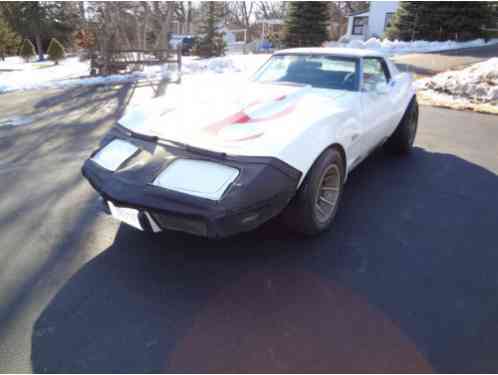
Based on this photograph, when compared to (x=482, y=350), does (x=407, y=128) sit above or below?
above

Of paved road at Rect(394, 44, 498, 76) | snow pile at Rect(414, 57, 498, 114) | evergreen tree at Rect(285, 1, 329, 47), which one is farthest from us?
evergreen tree at Rect(285, 1, 329, 47)

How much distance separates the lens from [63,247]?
2.61 metres

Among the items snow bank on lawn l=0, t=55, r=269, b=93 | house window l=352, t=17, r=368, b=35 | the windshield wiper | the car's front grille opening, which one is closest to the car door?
the windshield wiper

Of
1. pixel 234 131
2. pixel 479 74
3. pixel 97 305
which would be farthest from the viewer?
pixel 479 74

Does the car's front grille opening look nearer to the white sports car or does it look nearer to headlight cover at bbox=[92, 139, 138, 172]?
the white sports car

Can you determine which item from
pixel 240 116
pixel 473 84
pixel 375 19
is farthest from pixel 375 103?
pixel 375 19

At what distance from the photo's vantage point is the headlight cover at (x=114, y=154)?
94.3 inches

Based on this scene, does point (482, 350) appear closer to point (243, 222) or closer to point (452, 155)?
point (243, 222)

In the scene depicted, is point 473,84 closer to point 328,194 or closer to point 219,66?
point 328,194

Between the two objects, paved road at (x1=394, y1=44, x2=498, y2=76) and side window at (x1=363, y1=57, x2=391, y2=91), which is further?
paved road at (x1=394, y1=44, x2=498, y2=76)

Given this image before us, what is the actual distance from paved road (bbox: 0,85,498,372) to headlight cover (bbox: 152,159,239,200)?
633mm

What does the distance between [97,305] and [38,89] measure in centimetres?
980

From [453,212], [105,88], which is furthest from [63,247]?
[105,88]

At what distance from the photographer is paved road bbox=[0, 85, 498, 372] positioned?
1.77 metres
